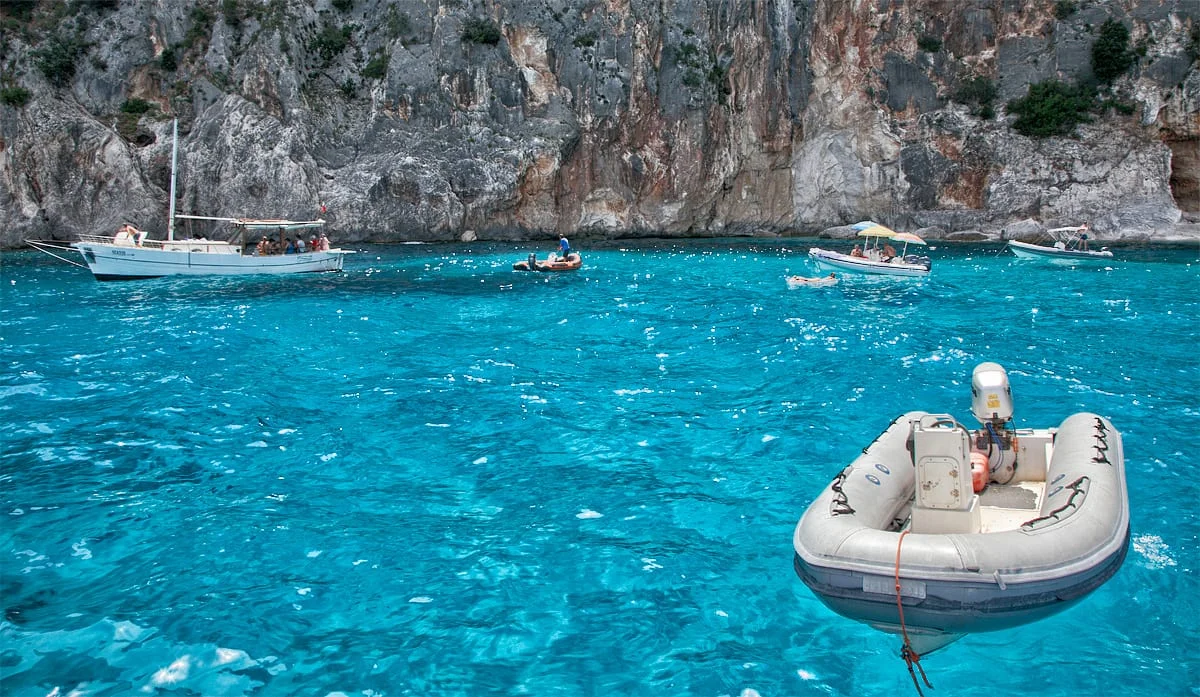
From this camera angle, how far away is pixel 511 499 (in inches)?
350

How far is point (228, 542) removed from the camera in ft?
25.2

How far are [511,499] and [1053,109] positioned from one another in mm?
52359

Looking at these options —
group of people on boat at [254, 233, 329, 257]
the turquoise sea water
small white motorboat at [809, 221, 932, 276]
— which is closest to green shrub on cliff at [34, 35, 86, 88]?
group of people on boat at [254, 233, 329, 257]

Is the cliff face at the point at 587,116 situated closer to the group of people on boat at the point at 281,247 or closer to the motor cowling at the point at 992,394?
the group of people on boat at the point at 281,247

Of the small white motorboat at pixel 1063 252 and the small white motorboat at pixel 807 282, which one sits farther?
the small white motorboat at pixel 1063 252

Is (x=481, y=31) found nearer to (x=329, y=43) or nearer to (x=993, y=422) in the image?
(x=329, y=43)

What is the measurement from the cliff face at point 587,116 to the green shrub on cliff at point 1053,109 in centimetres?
64

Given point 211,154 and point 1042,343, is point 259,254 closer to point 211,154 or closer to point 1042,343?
point 211,154

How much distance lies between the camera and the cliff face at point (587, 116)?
1772 inches

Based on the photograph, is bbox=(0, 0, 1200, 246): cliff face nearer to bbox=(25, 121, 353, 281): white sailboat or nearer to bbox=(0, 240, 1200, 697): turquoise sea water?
bbox=(25, 121, 353, 281): white sailboat

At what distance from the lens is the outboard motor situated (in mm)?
7398

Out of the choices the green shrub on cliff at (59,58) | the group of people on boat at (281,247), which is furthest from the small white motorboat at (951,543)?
the green shrub on cliff at (59,58)

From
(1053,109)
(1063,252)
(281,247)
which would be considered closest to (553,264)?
(281,247)

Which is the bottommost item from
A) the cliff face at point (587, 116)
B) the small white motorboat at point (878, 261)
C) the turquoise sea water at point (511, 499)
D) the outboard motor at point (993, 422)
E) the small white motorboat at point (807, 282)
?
the turquoise sea water at point (511, 499)
